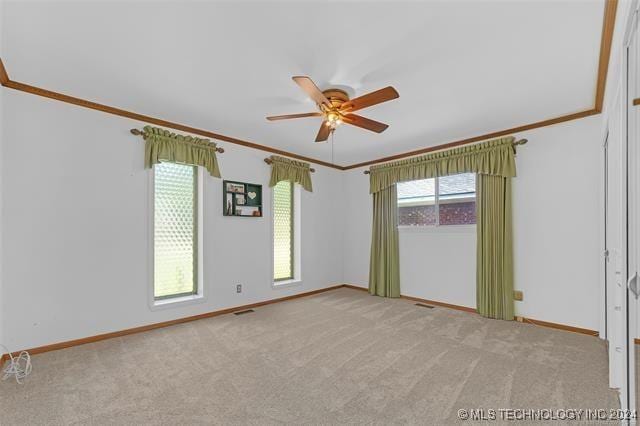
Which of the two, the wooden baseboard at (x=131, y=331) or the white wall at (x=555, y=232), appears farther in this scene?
the white wall at (x=555, y=232)

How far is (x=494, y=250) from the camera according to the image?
371 cm

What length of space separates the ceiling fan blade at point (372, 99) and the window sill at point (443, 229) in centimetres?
260

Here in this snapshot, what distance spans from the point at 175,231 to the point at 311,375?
8.13 feet

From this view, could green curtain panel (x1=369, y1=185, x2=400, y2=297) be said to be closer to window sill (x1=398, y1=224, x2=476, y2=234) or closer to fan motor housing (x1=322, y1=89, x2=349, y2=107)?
window sill (x1=398, y1=224, x2=476, y2=234)

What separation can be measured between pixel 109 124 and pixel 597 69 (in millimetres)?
4553

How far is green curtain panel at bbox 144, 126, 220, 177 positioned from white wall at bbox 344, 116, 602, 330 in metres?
3.62

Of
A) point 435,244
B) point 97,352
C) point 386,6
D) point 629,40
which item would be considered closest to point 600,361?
point 435,244

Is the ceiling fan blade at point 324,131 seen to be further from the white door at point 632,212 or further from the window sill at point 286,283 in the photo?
the window sill at point 286,283

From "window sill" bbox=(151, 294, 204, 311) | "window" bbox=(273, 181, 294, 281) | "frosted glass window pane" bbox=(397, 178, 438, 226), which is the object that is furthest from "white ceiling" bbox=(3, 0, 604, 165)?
"window sill" bbox=(151, 294, 204, 311)

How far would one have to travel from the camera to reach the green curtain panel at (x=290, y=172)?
454 centimetres

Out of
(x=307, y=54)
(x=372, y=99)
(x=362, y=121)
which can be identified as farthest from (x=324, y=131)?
(x=307, y=54)

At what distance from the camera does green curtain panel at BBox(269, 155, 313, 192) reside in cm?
454

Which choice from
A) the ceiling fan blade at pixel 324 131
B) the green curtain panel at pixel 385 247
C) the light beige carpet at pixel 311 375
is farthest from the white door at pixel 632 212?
the green curtain panel at pixel 385 247

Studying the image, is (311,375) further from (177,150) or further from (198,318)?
(177,150)
